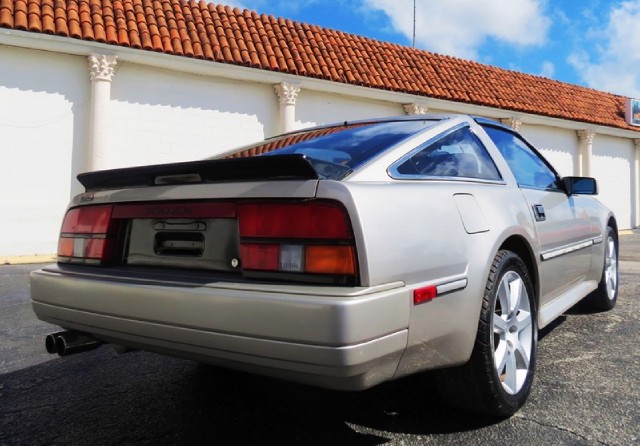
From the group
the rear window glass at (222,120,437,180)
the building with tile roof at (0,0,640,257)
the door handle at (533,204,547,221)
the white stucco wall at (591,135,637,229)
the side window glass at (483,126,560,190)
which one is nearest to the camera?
the rear window glass at (222,120,437,180)

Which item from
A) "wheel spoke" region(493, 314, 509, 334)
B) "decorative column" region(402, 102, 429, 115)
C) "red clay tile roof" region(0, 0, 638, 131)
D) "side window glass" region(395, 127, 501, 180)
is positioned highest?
"red clay tile roof" region(0, 0, 638, 131)

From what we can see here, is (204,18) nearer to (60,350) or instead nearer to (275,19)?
(275,19)

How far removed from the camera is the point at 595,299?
13.4ft

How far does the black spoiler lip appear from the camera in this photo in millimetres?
1681

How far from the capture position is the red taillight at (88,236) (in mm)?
2176

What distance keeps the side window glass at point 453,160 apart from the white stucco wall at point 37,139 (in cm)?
819

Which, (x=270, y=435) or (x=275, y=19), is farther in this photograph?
(x=275, y=19)

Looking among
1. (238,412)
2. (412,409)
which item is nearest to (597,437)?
(412,409)

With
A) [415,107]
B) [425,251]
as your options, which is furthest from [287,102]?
[425,251]

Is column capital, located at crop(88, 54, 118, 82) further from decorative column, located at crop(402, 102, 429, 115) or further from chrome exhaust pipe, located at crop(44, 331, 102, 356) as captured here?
chrome exhaust pipe, located at crop(44, 331, 102, 356)

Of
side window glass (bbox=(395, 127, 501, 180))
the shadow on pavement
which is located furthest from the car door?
the shadow on pavement

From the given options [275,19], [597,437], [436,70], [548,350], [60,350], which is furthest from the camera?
[436,70]

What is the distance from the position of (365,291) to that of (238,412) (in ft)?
3.77

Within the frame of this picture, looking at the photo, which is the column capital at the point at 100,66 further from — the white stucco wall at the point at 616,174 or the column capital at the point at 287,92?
the white stucco wall at the point at 616,174
